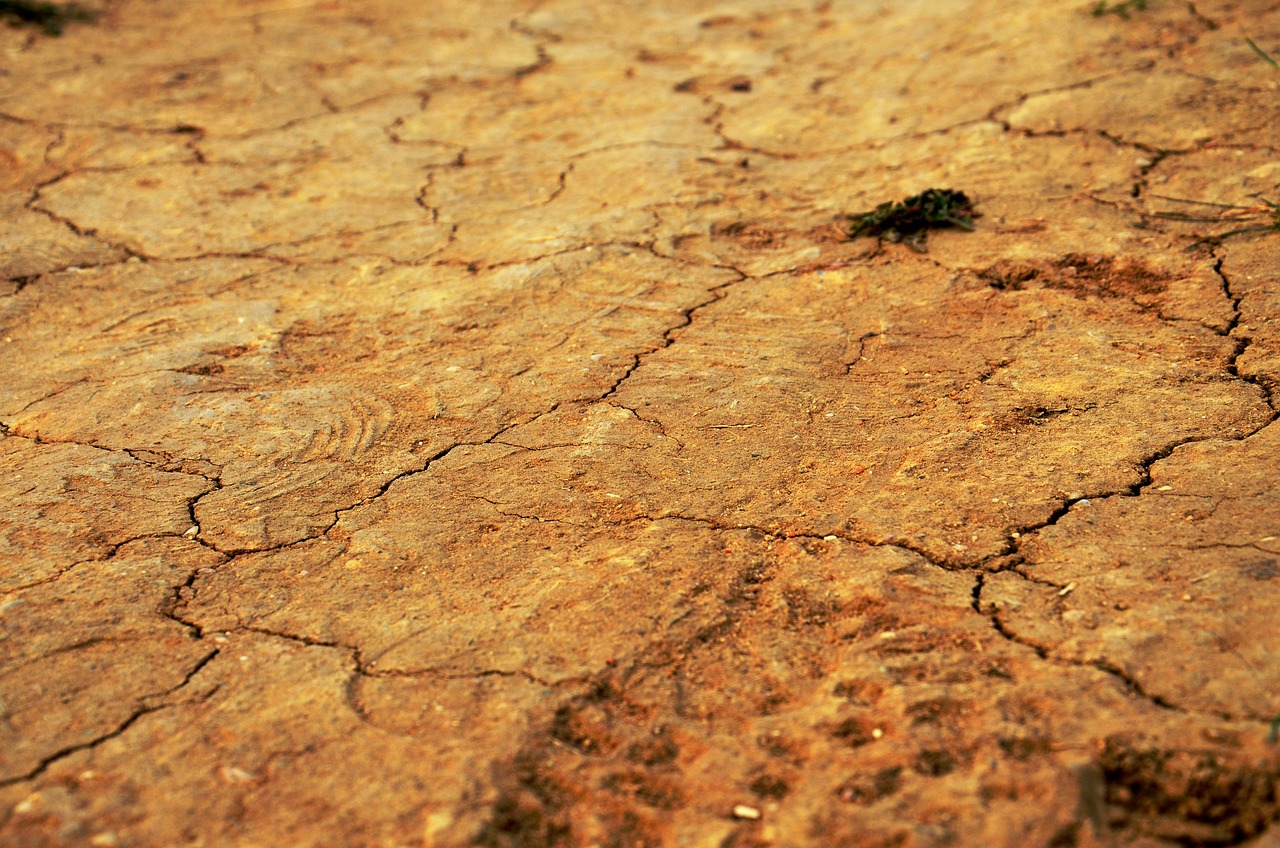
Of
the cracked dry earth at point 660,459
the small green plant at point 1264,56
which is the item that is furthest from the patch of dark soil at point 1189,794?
the small green plant at point 1264,56

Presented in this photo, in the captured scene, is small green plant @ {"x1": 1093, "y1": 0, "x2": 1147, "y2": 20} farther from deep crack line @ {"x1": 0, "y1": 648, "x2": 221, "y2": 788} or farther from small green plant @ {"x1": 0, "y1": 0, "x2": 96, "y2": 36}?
small green plant @ {"x1": 0, "y1": 0, "x2": 96, "y2": 36}

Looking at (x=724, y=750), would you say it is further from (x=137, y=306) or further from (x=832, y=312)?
(x=137, y=306)

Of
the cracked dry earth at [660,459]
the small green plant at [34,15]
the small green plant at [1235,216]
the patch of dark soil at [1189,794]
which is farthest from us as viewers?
the small green plant at [34,15]

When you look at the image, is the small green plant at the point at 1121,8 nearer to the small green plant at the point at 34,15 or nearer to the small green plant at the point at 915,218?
the small green plant at the point at 915,218

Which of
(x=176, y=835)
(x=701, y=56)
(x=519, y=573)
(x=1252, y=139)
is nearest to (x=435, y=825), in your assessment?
(x=176, y=835)

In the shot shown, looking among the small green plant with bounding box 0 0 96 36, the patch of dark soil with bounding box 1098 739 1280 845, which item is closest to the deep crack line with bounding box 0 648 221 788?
the patch of dark soil with bounding box 1098 739 1280 845

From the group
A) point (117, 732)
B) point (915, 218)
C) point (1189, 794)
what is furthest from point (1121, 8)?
point (117, 732)
